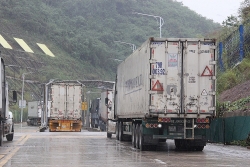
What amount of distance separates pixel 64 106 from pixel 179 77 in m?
27.5

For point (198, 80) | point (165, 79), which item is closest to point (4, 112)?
point (165, 79)

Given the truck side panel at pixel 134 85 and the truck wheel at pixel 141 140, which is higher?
the truck side panel at pixel 134 85

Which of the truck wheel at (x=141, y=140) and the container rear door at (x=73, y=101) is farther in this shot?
the container rear door at (x=73, y=101)

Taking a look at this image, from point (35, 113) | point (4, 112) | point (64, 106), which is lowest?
point (4, 112)

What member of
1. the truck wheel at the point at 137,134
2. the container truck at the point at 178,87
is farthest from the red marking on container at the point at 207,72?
the truck wheel at the point at 137,134

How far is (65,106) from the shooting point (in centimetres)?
4928

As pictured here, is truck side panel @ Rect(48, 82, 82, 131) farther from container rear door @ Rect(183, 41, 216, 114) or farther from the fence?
container rear door @ Rect(183, 41, 216, 114)

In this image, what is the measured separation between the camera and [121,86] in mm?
30359

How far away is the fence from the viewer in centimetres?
4138

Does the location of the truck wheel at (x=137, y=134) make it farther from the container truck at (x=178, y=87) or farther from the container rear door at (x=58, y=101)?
the container rear door at (x=58, y=101)

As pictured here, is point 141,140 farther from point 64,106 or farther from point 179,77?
point 64,106

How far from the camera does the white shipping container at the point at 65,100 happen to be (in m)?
49.0

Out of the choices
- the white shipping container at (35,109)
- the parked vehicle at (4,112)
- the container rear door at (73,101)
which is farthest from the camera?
the white shipping container at (35,109)

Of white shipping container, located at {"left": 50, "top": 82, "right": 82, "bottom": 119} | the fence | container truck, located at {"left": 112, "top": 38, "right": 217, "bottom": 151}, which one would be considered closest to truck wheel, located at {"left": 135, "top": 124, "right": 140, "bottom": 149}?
container truck, located at {"left": 112, "top": 38, "right": 217, "bottom": 151}
